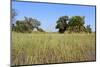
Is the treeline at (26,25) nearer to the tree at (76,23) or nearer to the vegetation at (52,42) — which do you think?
the vegetation at (52,42)

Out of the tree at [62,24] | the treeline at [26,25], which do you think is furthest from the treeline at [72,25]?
the treeline at [26,25]

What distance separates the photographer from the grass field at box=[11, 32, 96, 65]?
2.76 meters

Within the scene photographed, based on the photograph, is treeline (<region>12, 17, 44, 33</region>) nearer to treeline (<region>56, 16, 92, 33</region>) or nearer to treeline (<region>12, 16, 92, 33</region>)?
treeline (<region>12, 16, 92, 33</region>)

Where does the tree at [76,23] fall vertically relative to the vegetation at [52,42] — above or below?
above

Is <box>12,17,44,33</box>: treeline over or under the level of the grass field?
over

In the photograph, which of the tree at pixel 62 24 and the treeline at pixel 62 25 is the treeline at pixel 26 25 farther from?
the tree at pixel 62 24

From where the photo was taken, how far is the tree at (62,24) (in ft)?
9.68

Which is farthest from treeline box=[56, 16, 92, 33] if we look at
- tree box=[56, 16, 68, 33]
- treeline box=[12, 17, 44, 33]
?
treeline box=[12, 17, 44, 33]

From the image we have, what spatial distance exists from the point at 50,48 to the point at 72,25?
0.44 m

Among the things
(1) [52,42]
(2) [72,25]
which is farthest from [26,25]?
(2) [72,25]

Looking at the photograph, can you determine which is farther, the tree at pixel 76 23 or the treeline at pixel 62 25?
the tree at pixel 76 23

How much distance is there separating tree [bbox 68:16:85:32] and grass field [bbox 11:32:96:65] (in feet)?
0.27

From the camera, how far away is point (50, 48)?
2914 mm
